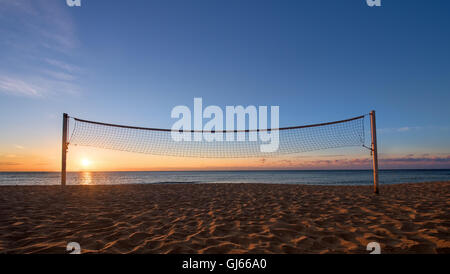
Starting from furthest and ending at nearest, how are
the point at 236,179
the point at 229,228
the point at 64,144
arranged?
the point at 236,179, the point at 64,144, the point at 229,228

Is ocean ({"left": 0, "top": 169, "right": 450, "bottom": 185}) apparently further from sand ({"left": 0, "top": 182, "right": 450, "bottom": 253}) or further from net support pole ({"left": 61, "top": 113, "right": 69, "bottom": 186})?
sand ({"left": 0, "top": 182, "right": 450, "bottom": 253})

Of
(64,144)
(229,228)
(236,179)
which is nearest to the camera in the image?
(229,228)

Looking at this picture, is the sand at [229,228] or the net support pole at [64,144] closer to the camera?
the sand at [229,228]

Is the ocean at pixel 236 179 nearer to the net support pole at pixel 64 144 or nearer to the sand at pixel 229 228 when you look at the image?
the net support pole at pixel 64 144

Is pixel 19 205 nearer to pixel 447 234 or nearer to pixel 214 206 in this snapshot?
pixel 214 206

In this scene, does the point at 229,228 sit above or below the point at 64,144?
below

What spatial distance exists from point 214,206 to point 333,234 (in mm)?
2765

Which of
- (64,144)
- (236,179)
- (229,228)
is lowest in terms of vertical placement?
(236,179)

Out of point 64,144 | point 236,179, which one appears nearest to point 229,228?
point 64,144

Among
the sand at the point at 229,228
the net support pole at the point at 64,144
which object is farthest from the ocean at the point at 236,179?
the sand at the point at 229,228

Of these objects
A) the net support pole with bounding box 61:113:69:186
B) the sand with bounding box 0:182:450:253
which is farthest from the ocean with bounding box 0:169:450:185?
the sand with bounding box 0:182:450:253

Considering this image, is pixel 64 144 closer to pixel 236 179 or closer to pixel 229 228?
pixel 229 228

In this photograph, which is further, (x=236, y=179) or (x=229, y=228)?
(x=236, y=179)

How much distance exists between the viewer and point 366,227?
328cm
